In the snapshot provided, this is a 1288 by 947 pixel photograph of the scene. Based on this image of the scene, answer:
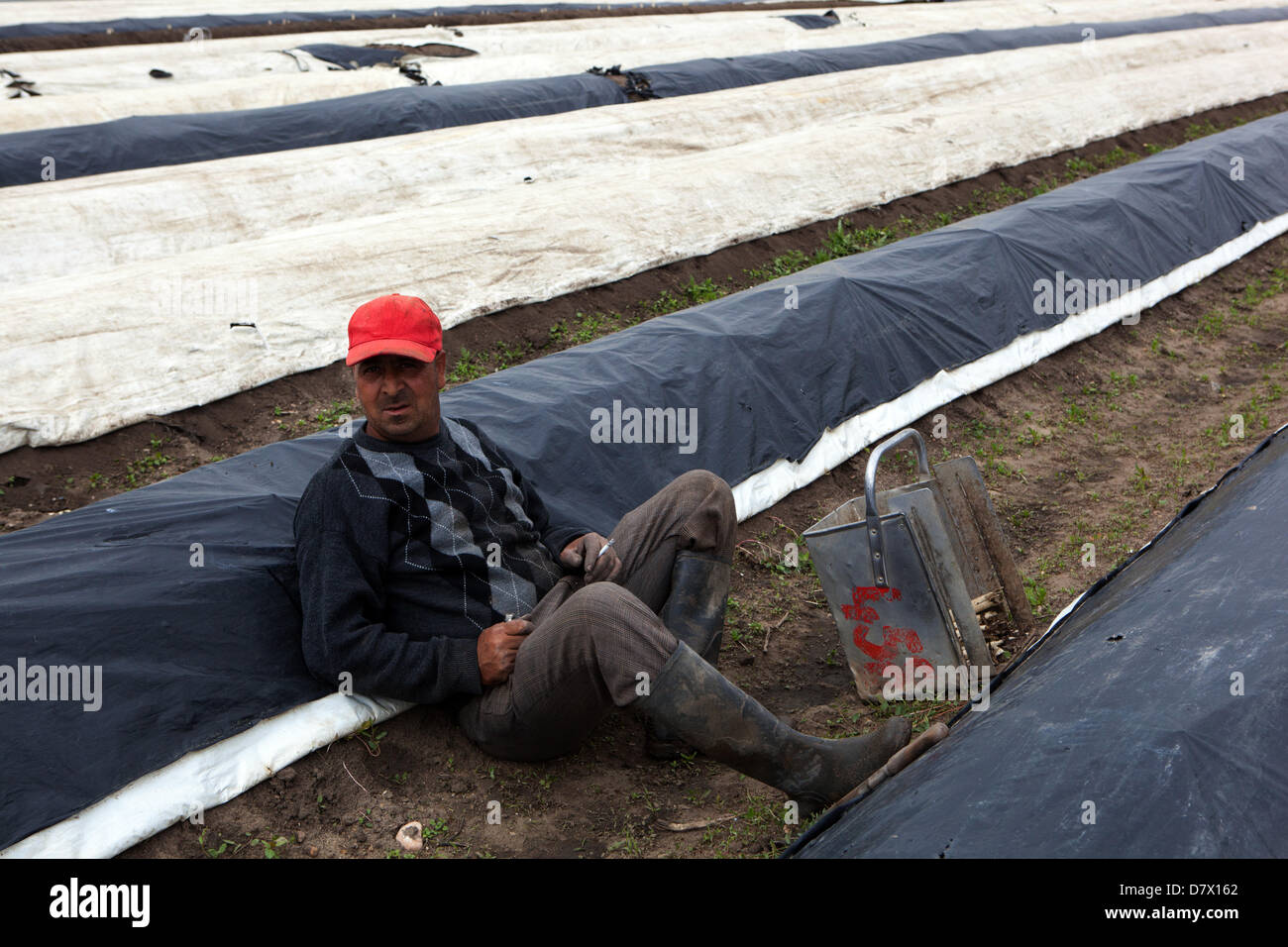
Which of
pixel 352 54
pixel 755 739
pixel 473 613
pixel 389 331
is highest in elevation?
pixel 352 54

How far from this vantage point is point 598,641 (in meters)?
2.28

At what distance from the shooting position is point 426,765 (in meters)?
2.69

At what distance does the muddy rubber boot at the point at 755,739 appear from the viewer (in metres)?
2.26

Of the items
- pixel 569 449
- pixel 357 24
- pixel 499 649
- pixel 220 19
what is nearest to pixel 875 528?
pixel 499 649

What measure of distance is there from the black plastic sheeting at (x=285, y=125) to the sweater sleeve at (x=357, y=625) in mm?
6230

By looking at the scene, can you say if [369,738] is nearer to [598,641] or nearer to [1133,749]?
[598,641]

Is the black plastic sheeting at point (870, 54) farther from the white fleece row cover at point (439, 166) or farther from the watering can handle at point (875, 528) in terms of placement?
the watering can handle at point (875, 528)

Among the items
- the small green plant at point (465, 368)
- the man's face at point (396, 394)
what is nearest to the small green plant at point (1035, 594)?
the man's face at point (396, 394)

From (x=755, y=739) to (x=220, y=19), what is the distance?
1507 centimetres

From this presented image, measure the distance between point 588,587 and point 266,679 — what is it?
866mm

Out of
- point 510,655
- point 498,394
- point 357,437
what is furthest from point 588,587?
point 498,394

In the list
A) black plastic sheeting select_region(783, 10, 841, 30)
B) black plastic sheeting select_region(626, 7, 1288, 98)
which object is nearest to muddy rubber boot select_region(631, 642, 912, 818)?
black plastic sheeting select_region(626, 7, 1288, 98)

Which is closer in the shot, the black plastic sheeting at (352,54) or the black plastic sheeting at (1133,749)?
the black plastic sheeting at (1133,749)

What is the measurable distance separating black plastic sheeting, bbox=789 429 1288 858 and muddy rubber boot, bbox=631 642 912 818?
0.60 ft
